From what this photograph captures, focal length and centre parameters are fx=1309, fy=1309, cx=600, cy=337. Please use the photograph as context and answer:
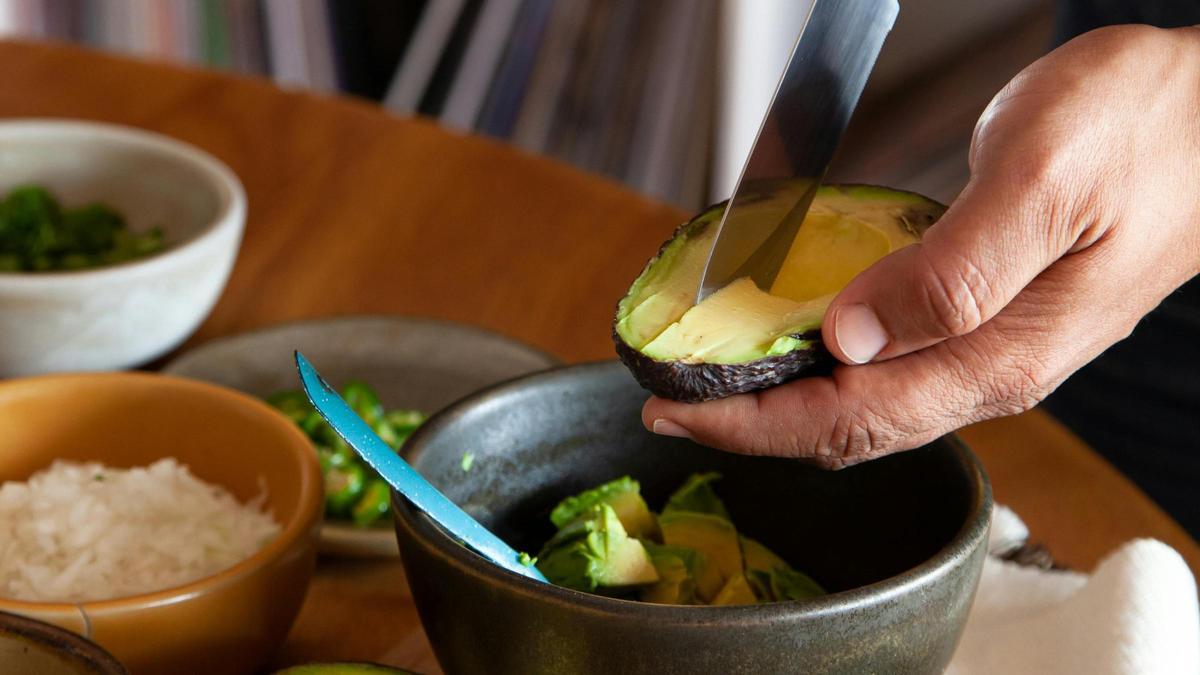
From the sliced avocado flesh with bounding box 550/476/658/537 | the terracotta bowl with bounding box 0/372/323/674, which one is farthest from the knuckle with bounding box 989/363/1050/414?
the terracotta bowl with bounding box 0/372/323/674

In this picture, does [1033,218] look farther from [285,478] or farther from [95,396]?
[95,396]

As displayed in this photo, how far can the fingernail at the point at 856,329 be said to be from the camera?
2.15 ft

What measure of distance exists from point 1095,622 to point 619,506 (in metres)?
0.31

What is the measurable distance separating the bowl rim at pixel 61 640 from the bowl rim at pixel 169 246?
0.51 m

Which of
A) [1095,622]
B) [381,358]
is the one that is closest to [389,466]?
[1095,622]

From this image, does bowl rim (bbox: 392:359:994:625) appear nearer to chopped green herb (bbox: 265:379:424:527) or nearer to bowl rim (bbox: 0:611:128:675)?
bowl rim (bbox: 0:611:128:675)

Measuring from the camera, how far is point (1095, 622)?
0.83m

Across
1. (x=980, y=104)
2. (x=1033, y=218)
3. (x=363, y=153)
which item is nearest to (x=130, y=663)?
(x=1033, y=218)

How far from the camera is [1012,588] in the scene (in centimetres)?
90

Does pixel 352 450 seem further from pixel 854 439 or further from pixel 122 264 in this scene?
pixel 854 439

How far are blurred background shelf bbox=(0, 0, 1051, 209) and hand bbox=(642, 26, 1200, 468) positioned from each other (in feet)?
6.19

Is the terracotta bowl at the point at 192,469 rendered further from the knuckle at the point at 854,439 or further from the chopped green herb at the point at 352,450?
the knuckle at the point at 854,439

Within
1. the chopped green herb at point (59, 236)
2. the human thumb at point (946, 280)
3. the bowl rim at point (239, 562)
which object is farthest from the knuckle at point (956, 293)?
the chopped green herb at point (59, 236)

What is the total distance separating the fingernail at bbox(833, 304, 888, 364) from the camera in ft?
2.15
